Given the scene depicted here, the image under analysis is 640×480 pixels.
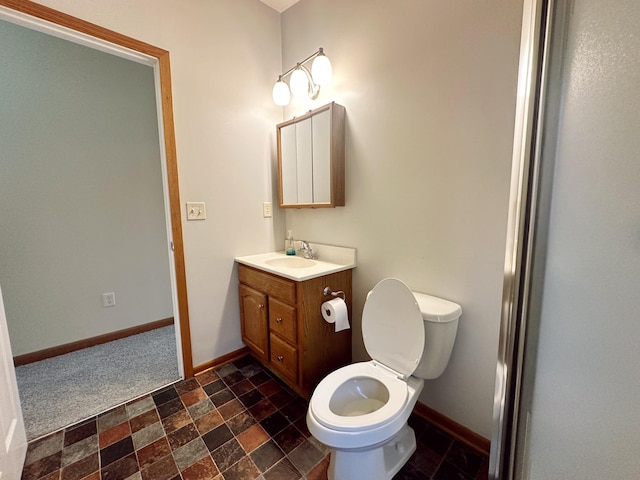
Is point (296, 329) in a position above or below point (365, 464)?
above

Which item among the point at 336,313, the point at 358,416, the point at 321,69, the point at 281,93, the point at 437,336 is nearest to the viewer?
the point at 358,416

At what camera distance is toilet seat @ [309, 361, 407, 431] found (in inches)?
36.6

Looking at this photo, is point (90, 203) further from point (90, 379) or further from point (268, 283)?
point (268, 283)

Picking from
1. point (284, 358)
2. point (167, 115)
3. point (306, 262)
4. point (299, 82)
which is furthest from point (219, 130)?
point (284, 358)

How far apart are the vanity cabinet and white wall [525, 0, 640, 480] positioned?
104 cm

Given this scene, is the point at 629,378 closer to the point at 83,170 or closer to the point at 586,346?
the point at 586,346

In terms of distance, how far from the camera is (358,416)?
992mm

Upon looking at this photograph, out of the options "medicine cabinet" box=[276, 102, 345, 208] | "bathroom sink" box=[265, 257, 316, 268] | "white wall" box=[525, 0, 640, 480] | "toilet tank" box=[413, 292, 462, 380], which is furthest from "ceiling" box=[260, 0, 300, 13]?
"toilet tank" box=[413, 292, 462, 380]

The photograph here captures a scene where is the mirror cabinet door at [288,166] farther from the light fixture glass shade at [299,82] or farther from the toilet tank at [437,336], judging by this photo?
the toilet tank at [437,336]

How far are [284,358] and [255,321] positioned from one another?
35 centimetres

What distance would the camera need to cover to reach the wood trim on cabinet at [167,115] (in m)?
1.19

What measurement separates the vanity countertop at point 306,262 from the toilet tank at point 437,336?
0.57 metres

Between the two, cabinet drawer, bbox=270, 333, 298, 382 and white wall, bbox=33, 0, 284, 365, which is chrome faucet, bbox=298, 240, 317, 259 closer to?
white wall, bbox=33, 0, 284, 365

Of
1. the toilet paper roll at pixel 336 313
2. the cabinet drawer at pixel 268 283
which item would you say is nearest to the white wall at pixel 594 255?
the toilet paper roll at pixel 336 313
